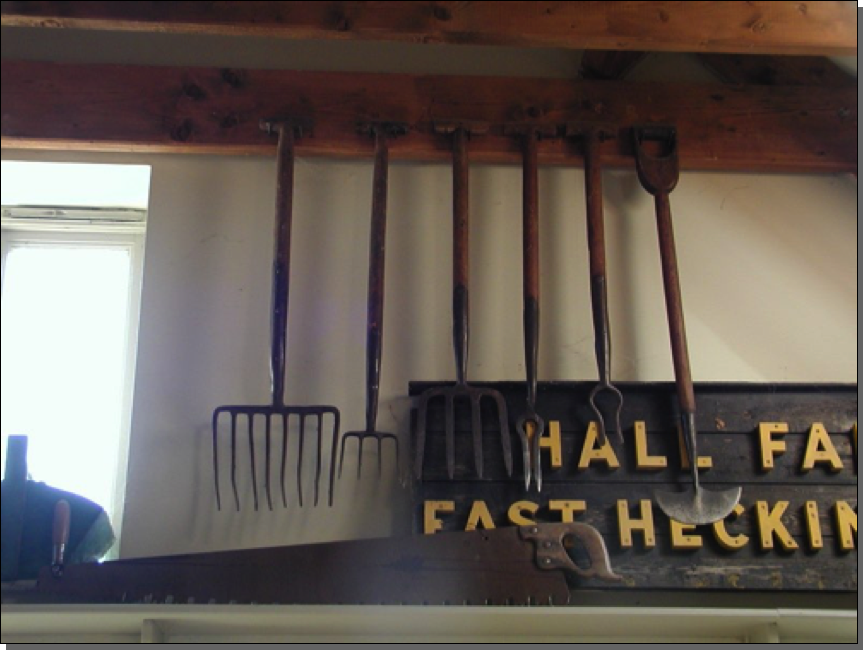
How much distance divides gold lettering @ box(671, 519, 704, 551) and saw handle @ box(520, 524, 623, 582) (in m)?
0.19

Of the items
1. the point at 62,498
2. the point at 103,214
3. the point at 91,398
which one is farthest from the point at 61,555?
the point at 103,214

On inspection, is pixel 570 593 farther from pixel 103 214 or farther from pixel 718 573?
pixel 103 214

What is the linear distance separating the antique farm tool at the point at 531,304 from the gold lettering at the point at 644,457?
210 mm

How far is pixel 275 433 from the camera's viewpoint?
2402mm

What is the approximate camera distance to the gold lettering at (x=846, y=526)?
2.27 m

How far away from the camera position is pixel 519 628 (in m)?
2.05

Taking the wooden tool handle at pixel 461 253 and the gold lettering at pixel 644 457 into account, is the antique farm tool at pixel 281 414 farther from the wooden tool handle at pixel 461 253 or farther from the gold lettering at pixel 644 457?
the gold lettering at pixel 644 457

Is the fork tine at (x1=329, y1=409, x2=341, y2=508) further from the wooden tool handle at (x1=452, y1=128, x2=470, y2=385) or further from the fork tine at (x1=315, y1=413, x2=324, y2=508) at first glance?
the wooden tool handle at (x1=452, y1=128, x2=470, y2=385)

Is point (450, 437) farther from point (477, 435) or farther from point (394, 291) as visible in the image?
point (394, 291)

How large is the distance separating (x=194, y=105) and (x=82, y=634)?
1.29 metres

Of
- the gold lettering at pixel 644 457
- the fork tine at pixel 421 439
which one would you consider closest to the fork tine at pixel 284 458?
the fork tine at pixel 421 439

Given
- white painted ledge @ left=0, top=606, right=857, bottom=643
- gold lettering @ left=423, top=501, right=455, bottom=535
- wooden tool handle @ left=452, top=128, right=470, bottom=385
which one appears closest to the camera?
→ white painted ledge @ left=0, top=606, right=857, bottom=643

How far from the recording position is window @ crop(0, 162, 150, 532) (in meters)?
2.54

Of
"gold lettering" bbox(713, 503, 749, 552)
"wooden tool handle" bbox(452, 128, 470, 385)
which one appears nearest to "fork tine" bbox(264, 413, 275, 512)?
Result: "wooden tool handle" bbox(452, 128, 470, 385)
